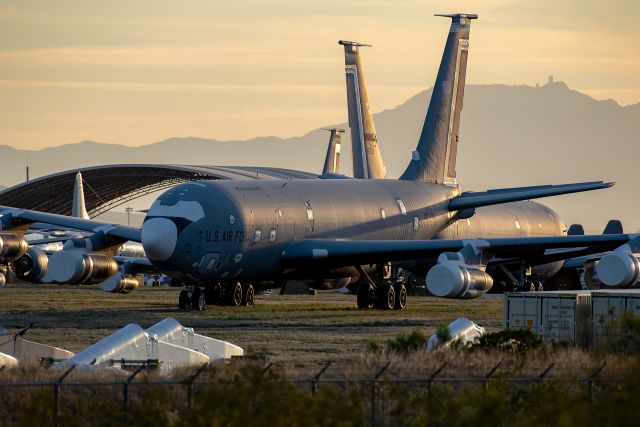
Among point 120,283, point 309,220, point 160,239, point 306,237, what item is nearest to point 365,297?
point 306,237

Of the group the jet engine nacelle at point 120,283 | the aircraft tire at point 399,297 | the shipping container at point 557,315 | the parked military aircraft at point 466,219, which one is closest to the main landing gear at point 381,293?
the aircraft tire at point 399,297

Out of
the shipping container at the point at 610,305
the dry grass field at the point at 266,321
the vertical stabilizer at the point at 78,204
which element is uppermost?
the vertical stabilizer at the point at 78,204

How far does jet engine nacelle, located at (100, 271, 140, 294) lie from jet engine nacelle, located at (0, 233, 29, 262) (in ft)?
54.5

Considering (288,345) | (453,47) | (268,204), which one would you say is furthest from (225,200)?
(453,47)

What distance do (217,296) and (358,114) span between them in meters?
36.0

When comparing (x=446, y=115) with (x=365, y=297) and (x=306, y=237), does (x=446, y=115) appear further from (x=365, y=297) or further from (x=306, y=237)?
(x=306, y=237)

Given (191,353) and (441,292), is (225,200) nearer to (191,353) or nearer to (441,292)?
(441,292)

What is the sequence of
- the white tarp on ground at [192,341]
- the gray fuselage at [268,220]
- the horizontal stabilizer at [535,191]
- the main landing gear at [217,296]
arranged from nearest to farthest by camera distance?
the white tarp on ground at [192,341] → the gray fuselage at [268,220] → the main landing gear at [217,296] → the horizontal stabilizer at [535,191]

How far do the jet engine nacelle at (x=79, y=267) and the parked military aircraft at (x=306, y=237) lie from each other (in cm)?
8

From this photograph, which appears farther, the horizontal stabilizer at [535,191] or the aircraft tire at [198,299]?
the horizontal stabilizer at [535,191]

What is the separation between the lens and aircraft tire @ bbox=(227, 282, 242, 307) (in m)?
54.4

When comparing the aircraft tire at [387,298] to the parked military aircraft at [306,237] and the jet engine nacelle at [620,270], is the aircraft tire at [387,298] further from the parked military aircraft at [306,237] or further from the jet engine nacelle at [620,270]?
the jet engine nacelle at [620,270]

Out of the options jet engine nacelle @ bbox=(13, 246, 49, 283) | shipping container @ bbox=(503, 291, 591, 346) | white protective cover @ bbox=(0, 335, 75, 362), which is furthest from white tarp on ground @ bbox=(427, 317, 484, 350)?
jet engine nacelle @ bbox=(13, 246, 49, 283)

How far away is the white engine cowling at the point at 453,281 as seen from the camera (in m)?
48.5
